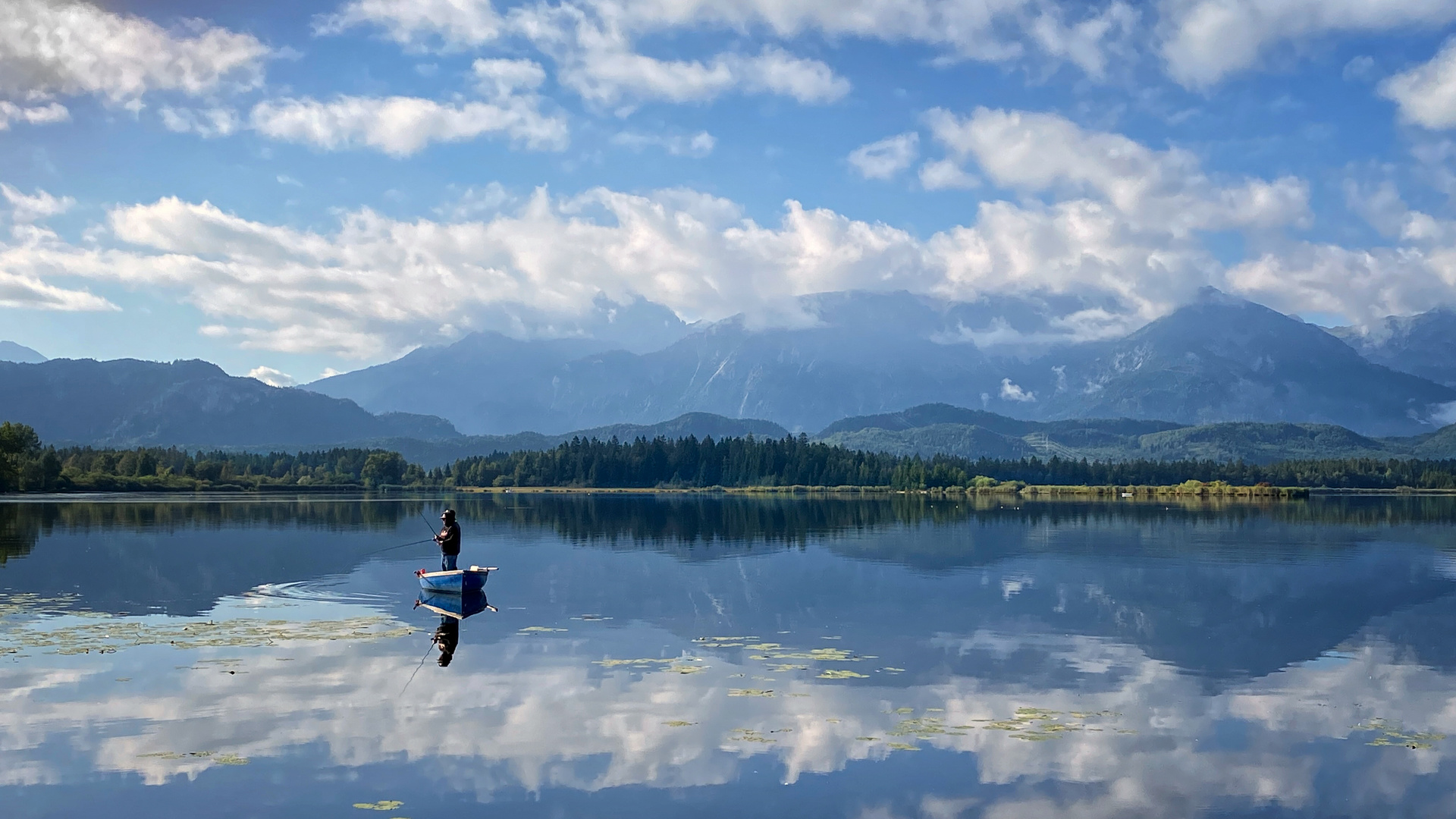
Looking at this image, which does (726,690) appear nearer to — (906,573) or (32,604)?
(32,604)

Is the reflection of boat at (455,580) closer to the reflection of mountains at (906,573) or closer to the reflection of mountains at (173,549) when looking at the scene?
the reflection of mountains at (906,573)

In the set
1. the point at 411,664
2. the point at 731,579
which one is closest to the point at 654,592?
the point at 731,579

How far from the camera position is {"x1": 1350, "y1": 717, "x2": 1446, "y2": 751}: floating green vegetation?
83.4ft

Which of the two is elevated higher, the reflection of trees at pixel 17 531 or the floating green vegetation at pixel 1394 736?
the reflection of trees at pixel 17 531

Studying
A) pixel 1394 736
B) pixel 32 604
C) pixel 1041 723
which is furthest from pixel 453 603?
pixel 1394 736

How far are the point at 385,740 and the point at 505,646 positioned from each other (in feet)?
42.3

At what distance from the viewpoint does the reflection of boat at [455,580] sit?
47.9m

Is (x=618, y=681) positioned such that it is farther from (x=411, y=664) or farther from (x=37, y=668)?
(x=37, y=668)

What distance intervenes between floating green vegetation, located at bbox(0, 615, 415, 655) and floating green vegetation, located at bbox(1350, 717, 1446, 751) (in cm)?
2904

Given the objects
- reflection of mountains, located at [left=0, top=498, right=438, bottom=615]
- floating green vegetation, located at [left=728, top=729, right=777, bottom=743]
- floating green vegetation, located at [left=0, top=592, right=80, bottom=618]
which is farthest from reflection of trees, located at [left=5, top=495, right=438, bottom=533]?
floating green vegetation, located at [left=728, top=729, right=777, bottom=743]

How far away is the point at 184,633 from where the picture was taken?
3888 cm

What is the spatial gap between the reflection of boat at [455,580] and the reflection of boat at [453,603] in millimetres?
193

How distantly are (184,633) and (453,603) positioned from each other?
37.0 ft

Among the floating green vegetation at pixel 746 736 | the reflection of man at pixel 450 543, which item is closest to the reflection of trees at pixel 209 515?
the reflection of man at pixel 450 543
